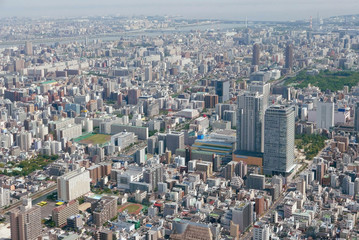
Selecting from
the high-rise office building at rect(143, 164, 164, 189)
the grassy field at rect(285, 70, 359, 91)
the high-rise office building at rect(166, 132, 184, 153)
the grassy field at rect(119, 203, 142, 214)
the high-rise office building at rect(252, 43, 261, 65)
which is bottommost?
the grassy field at rect(119, 203, 142, 214)

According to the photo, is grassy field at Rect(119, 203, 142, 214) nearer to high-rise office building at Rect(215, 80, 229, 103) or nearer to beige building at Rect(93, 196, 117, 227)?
beige building at Rect(93, 196, 117, 227)

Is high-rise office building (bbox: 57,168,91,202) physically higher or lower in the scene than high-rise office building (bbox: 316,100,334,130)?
lower

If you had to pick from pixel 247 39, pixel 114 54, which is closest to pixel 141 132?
pixel 114 54

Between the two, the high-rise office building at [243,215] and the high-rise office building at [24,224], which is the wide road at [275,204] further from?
the high-rise office building at [24,224]

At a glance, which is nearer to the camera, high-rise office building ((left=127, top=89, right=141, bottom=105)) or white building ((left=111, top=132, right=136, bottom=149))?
white building ((left=111, top=132, right=136, bottom=149))

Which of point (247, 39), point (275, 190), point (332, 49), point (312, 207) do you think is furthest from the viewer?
point (247, 39)

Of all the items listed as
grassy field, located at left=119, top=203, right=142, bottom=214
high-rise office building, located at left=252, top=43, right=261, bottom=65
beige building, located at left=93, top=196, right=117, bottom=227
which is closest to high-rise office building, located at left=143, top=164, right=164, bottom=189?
grassy field, located at left=119, top=203, right=142, bottom=214

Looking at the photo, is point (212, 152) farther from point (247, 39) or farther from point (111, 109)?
point (247, 39)

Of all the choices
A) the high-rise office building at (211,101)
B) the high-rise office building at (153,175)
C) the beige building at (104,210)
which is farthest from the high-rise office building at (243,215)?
the high-rise office building at (211,101)
